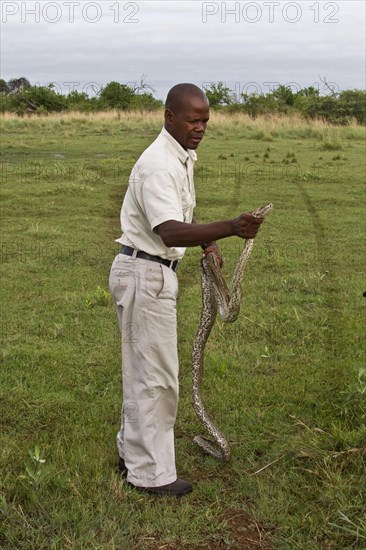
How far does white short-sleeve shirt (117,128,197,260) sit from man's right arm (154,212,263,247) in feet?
0.17

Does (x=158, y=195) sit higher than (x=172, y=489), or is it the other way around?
(x=158, y=195)

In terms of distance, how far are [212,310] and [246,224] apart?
101cm

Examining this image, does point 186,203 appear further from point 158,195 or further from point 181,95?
point 181,95

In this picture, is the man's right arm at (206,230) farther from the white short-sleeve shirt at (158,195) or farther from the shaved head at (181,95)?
the shaved head at (181,95)

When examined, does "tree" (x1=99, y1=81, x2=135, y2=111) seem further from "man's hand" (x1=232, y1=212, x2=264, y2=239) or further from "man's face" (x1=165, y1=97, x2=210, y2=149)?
"man's hand" (x1=232, y1=212, x2=264, y2=239)

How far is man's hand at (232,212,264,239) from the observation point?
308 centimetres

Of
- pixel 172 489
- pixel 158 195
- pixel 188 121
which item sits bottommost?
pixel 172 489

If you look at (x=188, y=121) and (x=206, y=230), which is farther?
(x=188, y=121)

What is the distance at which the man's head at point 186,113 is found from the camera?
131 inches

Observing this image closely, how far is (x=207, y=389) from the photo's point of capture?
493 cm

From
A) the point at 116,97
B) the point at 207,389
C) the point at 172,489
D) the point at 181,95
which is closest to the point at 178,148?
the point at 181,95

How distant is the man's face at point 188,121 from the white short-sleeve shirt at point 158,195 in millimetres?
33

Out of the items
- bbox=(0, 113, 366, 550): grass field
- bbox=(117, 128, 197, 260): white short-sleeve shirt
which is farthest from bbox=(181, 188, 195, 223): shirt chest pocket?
bbox=(0, 113, 366, 550): grass field

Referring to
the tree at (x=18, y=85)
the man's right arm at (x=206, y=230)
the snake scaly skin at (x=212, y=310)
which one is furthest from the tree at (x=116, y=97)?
the man's right arm at (x=206, y=230)
